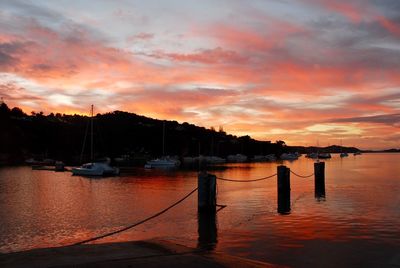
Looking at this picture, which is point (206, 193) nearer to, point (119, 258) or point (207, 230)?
point (207, 230)

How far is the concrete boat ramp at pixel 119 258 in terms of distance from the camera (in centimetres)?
920

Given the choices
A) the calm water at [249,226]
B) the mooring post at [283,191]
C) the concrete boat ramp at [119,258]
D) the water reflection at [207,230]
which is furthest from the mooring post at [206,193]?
the concrete boat ramp at [119,258]

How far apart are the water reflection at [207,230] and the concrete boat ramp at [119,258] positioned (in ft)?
17.3

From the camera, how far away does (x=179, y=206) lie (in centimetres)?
3053

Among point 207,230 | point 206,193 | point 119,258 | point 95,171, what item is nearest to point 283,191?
point 206,193

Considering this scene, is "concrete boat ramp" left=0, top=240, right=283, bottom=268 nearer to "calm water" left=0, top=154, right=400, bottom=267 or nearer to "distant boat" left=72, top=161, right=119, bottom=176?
"calm water" left=0, top=154, right=400, bottom=267

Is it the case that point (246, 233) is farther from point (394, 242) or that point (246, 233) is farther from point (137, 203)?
point (137, 203)

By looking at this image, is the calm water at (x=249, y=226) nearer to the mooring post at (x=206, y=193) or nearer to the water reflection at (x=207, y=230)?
the water reflection at (x=207, y=230)

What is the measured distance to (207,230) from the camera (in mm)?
20578

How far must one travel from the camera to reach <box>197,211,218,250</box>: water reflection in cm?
1703

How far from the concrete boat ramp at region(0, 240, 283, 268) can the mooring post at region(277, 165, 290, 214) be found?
16.3m

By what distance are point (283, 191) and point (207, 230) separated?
10.1m

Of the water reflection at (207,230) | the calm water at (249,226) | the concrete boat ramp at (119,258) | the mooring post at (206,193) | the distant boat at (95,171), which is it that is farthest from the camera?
the distant boat at (95,171)

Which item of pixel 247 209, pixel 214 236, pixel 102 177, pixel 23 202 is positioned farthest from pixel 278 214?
pixel 102 177
